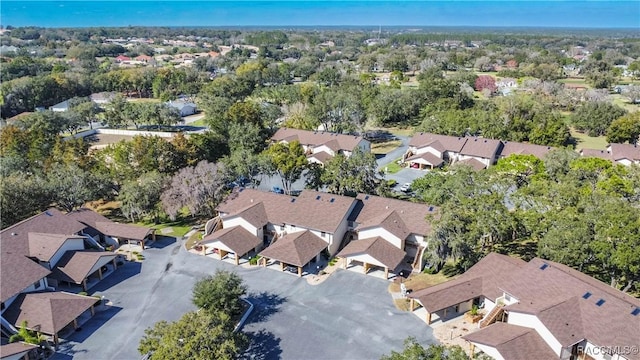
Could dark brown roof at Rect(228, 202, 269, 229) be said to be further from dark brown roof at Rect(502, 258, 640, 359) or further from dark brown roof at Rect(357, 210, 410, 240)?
dark brown roof at Rect(502, 258, 640, 359)

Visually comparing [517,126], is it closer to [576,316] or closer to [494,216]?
[494,216]

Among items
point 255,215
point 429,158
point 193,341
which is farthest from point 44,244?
point 429,158

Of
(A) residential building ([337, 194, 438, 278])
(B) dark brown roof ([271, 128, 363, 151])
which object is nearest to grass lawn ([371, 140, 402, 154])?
(B) dark brown roof ([271, 128, 363, 151])

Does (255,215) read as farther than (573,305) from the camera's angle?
Yes

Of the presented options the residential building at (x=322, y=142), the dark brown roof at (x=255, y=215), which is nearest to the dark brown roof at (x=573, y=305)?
the dark brown roof at (x=255, y=215)

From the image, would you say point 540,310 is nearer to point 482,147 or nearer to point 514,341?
point 514,341

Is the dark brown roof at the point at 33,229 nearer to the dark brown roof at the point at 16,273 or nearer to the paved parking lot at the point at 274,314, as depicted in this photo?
the dark brown roof at the point at 16,273
